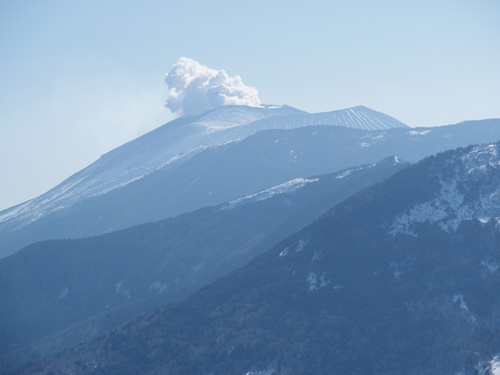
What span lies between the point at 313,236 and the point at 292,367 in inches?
1852

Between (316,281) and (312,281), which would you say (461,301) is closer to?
(316,281)

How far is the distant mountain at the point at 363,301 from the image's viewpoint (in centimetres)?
14212

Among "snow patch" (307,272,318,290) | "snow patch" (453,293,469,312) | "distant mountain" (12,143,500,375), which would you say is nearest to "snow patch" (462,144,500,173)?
"distant mountain" (12,143,500,375)

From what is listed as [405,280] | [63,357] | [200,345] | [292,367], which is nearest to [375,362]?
[292,367]

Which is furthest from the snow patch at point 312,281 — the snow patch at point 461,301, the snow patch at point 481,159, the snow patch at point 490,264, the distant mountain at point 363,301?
the snow patch at point 481,159

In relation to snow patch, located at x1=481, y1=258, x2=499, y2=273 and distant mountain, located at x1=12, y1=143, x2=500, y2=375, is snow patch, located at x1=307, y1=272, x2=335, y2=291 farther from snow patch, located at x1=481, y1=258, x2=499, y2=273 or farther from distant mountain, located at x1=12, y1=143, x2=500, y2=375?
snow patch, located at x1=481, y1=258, x2=499, y2=273

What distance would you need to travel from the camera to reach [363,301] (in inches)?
6245

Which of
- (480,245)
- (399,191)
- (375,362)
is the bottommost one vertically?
(375,362)

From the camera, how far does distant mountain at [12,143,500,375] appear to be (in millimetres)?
142125

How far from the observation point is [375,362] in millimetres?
138750

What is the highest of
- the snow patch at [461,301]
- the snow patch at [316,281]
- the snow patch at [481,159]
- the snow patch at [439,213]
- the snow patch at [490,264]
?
the snow patch at [481,159]

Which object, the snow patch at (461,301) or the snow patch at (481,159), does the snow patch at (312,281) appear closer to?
the snow patch at (461,301)

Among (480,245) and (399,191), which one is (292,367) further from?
(399,191)

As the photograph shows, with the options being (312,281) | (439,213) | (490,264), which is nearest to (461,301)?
(490,264)
